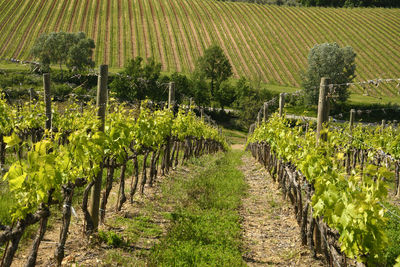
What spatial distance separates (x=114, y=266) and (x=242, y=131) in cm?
4045

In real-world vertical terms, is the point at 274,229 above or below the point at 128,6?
below

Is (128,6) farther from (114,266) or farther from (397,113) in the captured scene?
(114,266)

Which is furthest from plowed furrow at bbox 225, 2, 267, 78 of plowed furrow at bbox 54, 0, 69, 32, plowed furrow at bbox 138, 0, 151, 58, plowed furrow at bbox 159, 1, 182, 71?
plowed furrow at bbox 54, 0, 69, 32

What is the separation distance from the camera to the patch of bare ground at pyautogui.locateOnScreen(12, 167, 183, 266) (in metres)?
4.86

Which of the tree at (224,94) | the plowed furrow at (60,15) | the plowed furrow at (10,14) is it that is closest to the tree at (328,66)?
the tree at (224,94)

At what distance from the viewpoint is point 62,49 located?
4503 cm

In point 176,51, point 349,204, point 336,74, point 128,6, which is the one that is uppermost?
point 128,6

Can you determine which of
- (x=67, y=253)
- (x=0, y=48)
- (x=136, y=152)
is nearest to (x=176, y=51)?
(x=0, y=48)

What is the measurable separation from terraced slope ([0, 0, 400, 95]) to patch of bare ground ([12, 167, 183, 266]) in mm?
43220

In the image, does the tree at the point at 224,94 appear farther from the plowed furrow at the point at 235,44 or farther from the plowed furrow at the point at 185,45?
the plowed furrow at the point at 185,45

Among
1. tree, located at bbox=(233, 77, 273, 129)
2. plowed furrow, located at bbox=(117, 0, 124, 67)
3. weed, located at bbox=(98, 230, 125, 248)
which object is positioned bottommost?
weed, located at bbox=(98, 230, 125, 248)

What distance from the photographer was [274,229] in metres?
7.23

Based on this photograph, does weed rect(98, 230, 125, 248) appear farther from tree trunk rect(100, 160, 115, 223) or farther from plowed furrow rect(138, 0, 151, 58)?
plowed furrow rect(138, 0, 151, 58)

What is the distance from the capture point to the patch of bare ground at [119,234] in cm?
486
